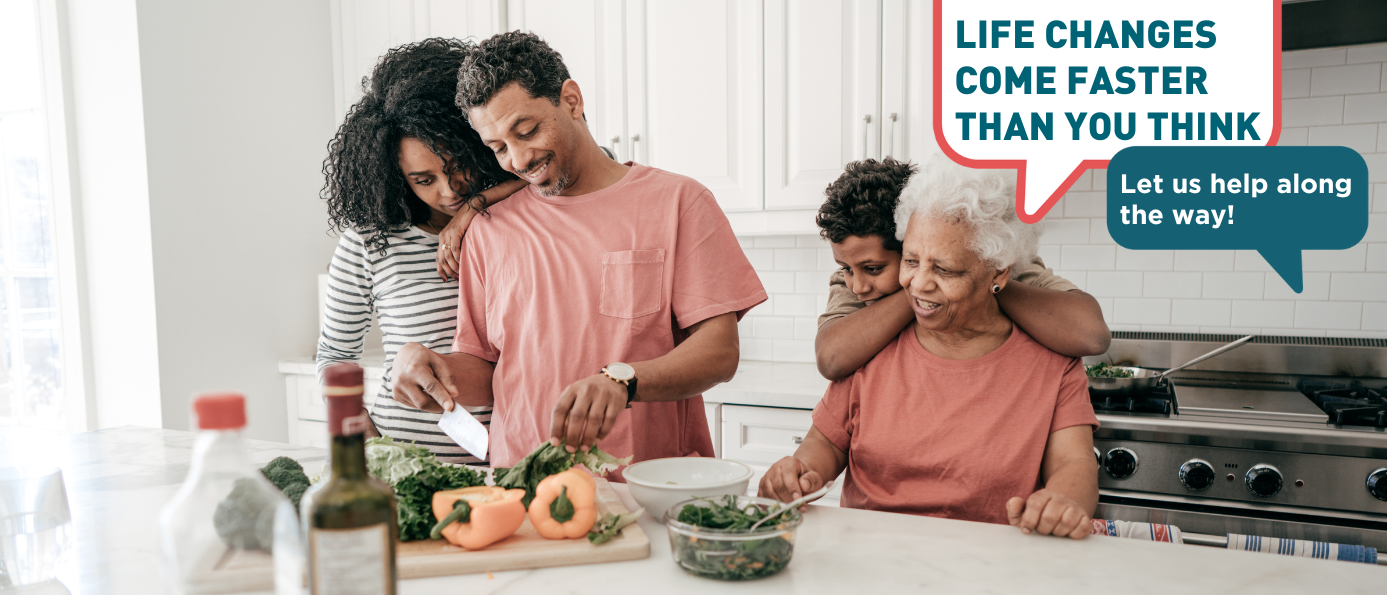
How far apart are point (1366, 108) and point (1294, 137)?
193mm

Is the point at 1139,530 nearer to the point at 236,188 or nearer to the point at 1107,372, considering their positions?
the point at 1107,372

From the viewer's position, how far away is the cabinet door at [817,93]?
8.38 ft

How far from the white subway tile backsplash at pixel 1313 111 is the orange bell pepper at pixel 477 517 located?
2.54 m

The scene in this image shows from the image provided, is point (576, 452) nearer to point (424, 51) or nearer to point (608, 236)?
point (608, 236)

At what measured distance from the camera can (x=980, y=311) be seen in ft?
4.68

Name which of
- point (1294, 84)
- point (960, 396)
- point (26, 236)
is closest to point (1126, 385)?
point (960, 396)

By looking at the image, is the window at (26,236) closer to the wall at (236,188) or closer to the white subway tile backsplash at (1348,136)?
the wall at (236,188)

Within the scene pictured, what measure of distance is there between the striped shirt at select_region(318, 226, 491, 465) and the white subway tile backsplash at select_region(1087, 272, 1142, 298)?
6.77 feet

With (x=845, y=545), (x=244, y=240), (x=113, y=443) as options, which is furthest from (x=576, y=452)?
(x=244, y=240)

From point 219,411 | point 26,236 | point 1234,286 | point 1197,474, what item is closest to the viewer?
point 219,411

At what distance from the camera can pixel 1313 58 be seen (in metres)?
2.38

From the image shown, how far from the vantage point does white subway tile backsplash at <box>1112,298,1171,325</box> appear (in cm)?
259

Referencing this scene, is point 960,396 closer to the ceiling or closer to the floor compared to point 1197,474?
closer to the ceiling

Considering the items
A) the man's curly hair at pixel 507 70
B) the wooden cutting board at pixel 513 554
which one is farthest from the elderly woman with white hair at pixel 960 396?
the man's curly hair at pixel 507 70
